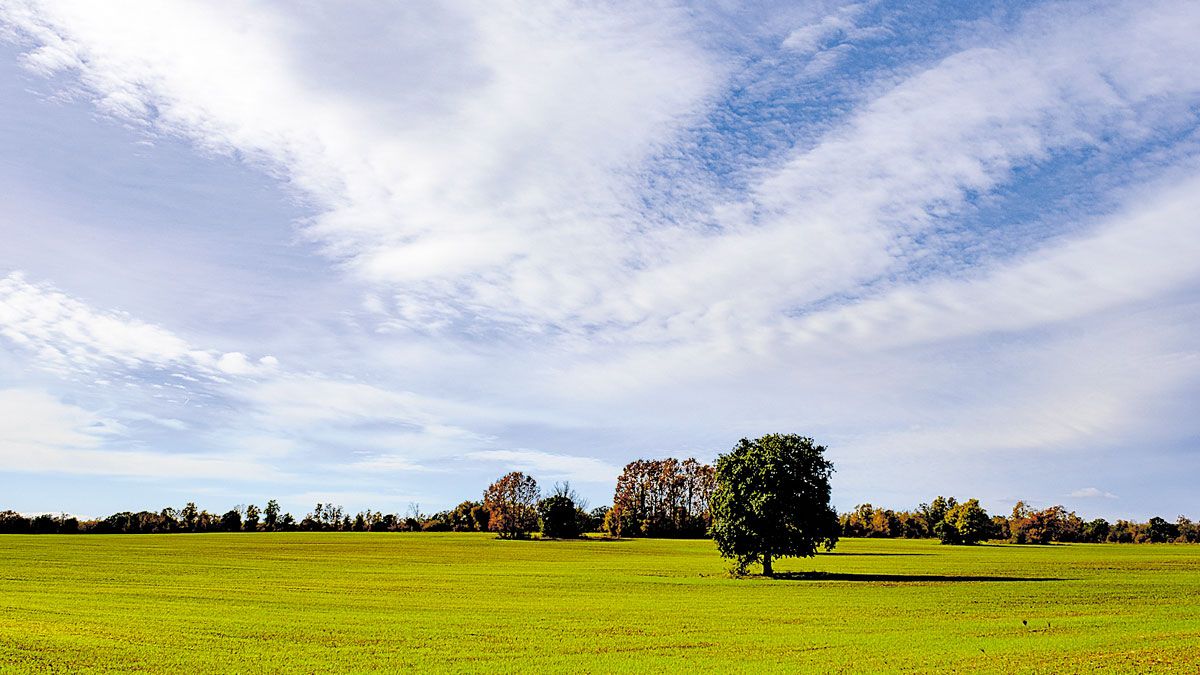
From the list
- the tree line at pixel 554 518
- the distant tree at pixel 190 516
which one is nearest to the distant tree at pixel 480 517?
the tree line at pixel 554 518

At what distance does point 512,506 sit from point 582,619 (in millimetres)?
142027

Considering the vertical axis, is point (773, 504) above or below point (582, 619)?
above

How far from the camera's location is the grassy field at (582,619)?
28562mm

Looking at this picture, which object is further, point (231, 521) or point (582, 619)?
point (231, 521)

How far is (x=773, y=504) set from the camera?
230ft

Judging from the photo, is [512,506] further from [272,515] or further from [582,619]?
[582,619]

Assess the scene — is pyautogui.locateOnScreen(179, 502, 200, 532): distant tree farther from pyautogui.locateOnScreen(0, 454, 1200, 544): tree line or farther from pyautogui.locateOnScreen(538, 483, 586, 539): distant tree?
pyautogui.locateOnScreen(538, 483, 586, 539): distant tree

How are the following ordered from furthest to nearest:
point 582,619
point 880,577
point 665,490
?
point 665,490, point 880,577, point 582,619

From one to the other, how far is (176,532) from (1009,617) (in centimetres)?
17179

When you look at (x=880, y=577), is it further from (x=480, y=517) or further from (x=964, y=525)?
(x=480, y=517)

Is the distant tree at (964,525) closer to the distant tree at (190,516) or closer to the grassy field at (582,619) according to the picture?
the grassy field at (582,619)

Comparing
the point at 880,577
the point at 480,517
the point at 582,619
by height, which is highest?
the point at 480,517

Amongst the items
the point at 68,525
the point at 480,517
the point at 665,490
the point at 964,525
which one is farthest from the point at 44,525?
the point at 964,525

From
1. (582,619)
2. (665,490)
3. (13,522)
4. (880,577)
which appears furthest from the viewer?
(665,490)
